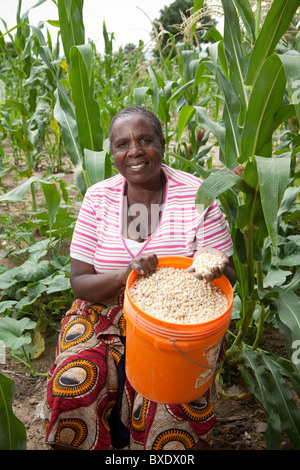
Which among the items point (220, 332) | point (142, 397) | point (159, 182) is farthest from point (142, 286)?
point (159, 182)

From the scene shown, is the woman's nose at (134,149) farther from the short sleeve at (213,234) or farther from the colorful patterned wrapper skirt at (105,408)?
the colorful patterned wrapper skirt at (105,408)

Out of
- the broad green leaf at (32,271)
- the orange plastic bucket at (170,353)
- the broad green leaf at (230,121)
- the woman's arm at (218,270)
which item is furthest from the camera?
the broad green leaf at (32,271)

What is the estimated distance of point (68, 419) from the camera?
1.05m

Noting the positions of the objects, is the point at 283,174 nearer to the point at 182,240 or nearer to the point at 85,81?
the point at 182,240

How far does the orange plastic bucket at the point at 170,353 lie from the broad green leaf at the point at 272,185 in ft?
0.83

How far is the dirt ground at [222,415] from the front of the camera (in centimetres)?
133

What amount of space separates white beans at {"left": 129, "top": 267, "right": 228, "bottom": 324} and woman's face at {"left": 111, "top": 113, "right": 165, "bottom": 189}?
346 mm

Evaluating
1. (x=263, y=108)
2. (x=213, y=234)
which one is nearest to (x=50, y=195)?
(x=213, y=234)

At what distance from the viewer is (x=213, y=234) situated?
122cm

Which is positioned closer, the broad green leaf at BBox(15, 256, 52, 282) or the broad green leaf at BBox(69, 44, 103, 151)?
the broad green leaf at BBox(69, 44, 103, 151)

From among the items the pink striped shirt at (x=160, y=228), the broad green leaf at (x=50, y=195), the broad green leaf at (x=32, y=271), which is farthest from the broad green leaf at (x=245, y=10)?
the broad green leaf at (x=32, y=271)

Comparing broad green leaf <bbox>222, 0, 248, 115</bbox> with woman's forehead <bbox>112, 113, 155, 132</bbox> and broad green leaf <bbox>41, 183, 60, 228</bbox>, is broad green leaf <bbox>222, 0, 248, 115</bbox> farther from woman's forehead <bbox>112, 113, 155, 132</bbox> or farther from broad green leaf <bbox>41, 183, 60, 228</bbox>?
broad green leaf <bbox>41, 183, 60, 228</bbox>

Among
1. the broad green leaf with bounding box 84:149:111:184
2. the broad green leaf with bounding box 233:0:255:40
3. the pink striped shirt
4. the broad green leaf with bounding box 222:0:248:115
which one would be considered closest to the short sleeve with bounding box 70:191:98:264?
the pink striped shirt

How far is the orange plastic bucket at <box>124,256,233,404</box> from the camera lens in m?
0.87
